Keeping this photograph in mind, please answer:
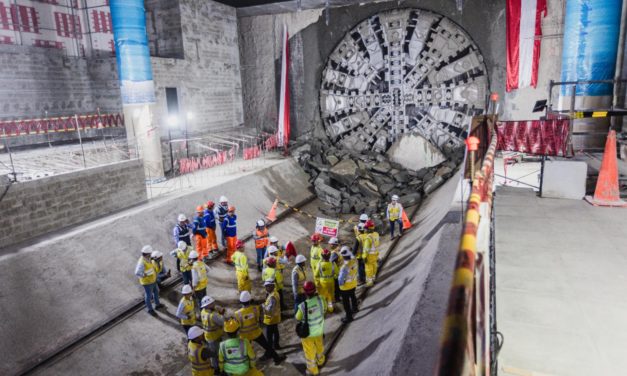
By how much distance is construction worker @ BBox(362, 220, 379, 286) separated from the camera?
1040cm

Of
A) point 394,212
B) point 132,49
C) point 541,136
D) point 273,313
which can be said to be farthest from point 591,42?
point 132,49

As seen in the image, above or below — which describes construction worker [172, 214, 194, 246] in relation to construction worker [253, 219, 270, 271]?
above

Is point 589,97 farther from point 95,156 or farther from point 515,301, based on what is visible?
point 95,156

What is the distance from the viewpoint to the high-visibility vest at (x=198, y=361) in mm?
6676

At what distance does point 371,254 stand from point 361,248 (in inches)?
14.1

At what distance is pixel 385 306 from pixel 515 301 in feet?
15.0

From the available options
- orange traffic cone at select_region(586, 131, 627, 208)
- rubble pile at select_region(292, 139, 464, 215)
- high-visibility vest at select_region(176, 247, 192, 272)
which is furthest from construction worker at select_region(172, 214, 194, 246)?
orange traffic cone at select_region(586, 131, 627, 208)

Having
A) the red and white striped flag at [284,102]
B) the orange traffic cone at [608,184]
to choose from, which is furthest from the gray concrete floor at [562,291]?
the red and white striped flag at [284,102]

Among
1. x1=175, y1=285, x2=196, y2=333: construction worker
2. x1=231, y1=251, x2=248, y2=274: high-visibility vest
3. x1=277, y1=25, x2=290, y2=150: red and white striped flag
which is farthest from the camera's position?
x1=277, y1=25, x2=290, y2=150: red and white striped flag

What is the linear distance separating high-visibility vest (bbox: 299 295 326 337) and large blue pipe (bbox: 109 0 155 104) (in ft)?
33.3

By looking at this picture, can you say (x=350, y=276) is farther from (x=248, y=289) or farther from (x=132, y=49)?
(x=132, y=49)

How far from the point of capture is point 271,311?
309 inches

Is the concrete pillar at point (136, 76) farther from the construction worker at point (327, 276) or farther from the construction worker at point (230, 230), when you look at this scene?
the construction worker at point (327, 276)

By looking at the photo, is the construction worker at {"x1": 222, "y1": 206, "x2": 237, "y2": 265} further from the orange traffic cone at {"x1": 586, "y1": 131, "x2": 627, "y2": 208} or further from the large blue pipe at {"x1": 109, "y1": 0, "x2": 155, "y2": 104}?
the orange traffic cone at {"x1": 586, "y1": 131, "x2": 627, "y2": 208}
